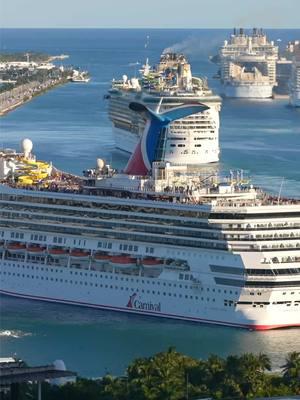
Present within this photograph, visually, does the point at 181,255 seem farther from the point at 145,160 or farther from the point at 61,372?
the point at 61,372

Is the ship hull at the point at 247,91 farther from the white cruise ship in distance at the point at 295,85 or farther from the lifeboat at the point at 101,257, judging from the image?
the lifeboat at the point at 101,257

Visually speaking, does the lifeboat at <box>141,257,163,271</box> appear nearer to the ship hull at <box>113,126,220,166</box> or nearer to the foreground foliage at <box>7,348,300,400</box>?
the foreground foliage at <box>7,348,300,400</box>

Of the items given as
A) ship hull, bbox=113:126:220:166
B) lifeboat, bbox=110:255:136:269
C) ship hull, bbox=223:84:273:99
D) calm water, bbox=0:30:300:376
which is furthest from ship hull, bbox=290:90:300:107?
lifeboat, bbox=110:255:136:269

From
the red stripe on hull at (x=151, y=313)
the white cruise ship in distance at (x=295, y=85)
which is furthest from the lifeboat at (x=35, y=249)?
the white cruise ship in distance at (x=295, y=85)

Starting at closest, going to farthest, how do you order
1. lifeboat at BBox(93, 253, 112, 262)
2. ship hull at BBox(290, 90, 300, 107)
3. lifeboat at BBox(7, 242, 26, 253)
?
lifeboat at BBox(93, 253, 112, 262), lifeboat at BBox(7, 242, 26, 253), ship hull at BBox(290, 90, 300, 107)

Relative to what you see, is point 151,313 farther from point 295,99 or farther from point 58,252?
point 295,99

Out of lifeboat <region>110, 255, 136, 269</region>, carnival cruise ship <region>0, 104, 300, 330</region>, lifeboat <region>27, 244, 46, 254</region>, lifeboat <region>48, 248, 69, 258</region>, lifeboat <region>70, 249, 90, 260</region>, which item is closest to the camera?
carnival cruise ship <region>0, 104, 300, 330</region>
